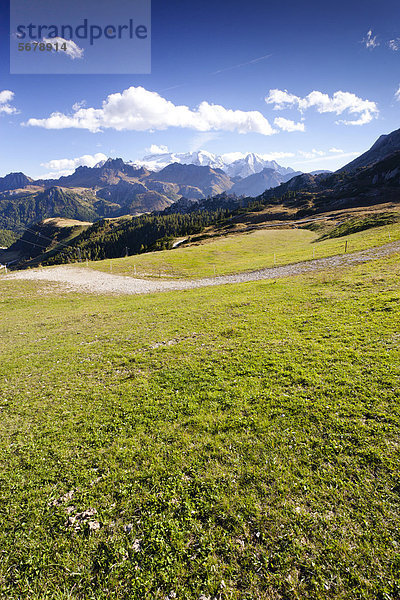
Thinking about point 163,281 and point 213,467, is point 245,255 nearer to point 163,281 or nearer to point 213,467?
point 163,281

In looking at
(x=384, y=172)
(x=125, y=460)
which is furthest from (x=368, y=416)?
(x=384, y=172)

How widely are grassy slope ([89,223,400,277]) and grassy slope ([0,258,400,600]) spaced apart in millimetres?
42192

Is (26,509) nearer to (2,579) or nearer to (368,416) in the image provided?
(2,579)

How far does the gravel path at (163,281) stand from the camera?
136 feet

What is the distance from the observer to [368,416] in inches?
391

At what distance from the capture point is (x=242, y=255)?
88.4 meters

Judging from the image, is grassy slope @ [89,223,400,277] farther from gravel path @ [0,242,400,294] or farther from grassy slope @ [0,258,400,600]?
grassy slope @ [0,258,400,600]

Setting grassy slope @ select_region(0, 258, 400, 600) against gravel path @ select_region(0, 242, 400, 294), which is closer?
grassy slope @ select_region(0, 258, 400, 600)

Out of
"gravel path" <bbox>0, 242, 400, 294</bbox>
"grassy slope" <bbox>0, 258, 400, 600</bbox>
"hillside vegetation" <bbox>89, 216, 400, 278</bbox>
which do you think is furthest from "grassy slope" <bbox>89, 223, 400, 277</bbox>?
"grassy slope" <bbox>0, 258, 400, 600</bbox>

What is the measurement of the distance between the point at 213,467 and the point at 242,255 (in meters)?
83.9

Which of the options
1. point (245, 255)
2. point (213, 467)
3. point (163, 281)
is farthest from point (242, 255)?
point (213, 467)

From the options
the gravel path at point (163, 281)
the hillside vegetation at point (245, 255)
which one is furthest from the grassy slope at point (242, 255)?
the gravel path at point (163, 281)

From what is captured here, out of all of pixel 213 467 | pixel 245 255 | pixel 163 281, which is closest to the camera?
pixel 213 467

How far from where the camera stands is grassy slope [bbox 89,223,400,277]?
5719cm
